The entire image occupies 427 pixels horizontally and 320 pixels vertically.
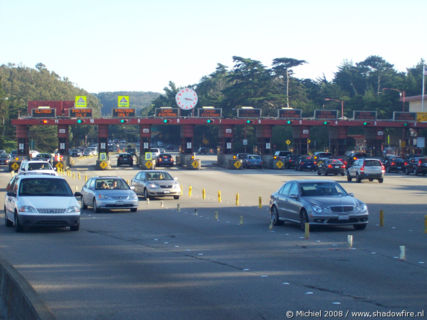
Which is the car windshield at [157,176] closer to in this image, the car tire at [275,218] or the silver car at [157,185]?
the silver car at [157,185]

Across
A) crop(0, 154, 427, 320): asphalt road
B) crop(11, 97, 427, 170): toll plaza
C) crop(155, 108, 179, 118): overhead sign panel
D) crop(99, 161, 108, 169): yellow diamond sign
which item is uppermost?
crop(155, 108, 179, 118): overhead sign panel

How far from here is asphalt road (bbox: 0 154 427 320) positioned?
29.5 ft

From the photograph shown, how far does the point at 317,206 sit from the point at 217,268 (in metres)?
6.43

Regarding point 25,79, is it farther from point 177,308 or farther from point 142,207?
point 177,308

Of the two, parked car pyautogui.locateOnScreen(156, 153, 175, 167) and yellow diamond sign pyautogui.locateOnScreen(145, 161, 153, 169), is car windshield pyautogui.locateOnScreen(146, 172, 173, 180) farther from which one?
parked car pyautogui.locateOnScreen(156, 153, 175, 167)

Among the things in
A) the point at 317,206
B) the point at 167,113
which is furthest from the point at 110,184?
the point at 167,113

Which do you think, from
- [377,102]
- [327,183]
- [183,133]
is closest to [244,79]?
[377,102]

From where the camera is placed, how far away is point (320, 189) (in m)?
19.2

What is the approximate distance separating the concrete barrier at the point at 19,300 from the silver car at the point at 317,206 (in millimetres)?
10500

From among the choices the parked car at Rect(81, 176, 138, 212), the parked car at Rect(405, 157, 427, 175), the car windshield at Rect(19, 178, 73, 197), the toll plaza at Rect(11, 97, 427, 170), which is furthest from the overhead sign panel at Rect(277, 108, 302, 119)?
the car windshield at Rect(19, 178, 73, 197)

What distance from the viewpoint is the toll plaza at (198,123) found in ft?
212

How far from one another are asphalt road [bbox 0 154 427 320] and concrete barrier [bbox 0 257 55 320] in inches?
30.1

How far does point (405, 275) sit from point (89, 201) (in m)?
16.8

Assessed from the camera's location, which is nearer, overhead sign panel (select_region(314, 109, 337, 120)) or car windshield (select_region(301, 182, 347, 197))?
car windshield (select_region(301, 182, 347, 197))
